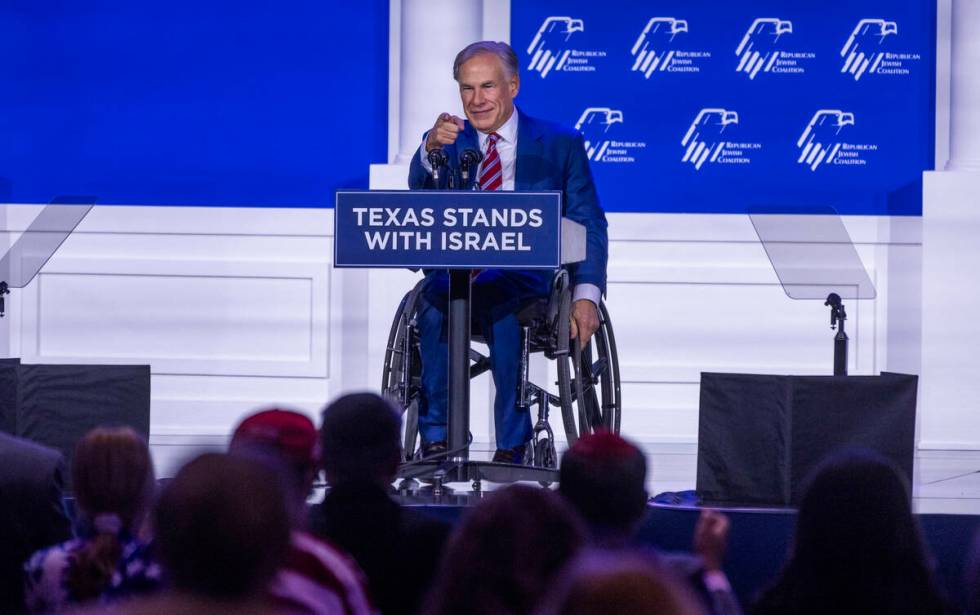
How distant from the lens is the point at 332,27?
5.86 meters

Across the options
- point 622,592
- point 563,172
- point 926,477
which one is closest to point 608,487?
point 622,592

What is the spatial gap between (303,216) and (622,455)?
420 cm

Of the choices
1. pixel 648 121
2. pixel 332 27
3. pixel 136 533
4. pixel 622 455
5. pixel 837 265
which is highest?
pixel 332 27

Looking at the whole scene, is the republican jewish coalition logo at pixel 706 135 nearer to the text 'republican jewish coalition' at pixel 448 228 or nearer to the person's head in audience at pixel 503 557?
the text 'republican jewish coalition' at pixel 448 228

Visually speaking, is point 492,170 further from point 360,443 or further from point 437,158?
point 360,443

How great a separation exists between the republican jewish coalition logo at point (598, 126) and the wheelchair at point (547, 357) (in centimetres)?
226

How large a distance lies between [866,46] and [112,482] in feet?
15.5

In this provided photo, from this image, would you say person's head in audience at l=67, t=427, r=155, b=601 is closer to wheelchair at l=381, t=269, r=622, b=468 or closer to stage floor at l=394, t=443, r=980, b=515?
stage floor at l=394, t=443, r=980, b=515

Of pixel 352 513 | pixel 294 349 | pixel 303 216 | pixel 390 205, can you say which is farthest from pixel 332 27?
pixel 352 513

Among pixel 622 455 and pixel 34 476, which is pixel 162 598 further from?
pixel 34 476

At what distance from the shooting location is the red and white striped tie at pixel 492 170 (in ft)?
12.2

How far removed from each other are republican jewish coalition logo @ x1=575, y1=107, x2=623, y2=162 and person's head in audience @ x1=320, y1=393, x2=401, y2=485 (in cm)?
398

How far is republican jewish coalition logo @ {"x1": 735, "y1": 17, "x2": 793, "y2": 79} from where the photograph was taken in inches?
227

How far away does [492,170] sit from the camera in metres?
3.72
